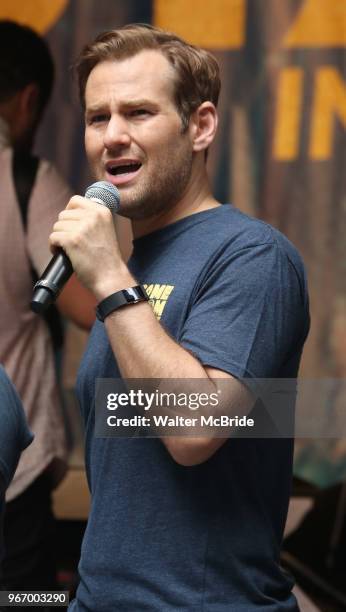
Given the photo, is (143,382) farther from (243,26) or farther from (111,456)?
(243,26)

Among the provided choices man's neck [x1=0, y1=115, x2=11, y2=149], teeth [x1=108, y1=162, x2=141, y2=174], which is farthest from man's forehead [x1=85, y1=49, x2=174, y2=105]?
man's neck [x1=0, y1=115, x2=11, y2=149]

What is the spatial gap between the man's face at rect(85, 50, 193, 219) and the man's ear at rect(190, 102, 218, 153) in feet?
0.06

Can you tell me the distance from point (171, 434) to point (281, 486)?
0.24 metres

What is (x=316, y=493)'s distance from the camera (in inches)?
141

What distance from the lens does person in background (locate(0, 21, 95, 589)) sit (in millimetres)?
2240

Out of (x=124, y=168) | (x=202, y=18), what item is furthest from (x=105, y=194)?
(x=202, y=18)

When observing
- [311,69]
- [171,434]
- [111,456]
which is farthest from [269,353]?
[311,69]

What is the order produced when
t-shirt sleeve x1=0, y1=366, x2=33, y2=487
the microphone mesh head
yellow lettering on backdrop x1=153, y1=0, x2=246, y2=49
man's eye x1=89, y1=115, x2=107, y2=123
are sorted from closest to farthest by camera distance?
1. t-shirt sleeve x1=0, y1=366, x2=33, y2=487
2. the microphone mesh head
3. man's eye x1=89, y1=115, x2=107, y2=123
4. yellow lettering on backdrop x1=153, y1=0, x2=246, y2=49

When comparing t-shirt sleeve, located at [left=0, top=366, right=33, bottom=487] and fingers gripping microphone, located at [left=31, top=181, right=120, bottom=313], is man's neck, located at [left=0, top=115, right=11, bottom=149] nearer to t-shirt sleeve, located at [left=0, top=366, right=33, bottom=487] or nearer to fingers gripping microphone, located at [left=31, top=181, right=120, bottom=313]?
fingers gripping microphone, located at [left=31, top=181, right=120, bottom=313]

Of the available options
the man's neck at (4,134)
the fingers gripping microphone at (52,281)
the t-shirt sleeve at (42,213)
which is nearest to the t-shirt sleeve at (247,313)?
the fingers gripping microphone at (52,281)

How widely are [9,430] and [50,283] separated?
222 millimetres

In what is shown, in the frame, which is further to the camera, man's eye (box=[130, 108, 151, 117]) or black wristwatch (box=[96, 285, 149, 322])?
man's eye (box=[130, 108, 151, 117])

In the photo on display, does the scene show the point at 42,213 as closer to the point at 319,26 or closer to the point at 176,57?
the point at 176,57

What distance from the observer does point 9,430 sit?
4.03 ft
